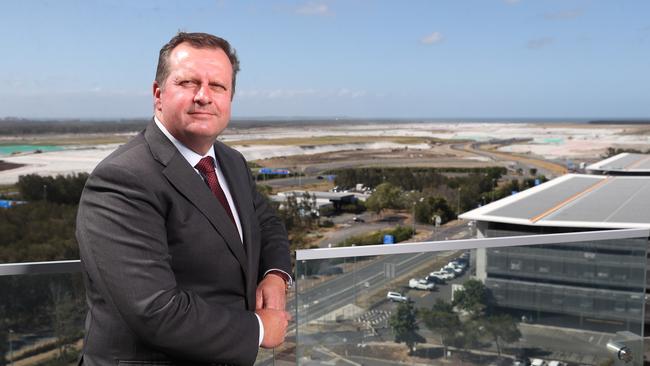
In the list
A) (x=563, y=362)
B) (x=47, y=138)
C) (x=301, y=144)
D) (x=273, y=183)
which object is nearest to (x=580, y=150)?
(x=301, y=144)

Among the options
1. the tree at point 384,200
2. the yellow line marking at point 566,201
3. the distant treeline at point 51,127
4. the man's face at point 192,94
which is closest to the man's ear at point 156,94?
the man's face at point 192,94

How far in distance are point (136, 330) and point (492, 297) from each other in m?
1.95

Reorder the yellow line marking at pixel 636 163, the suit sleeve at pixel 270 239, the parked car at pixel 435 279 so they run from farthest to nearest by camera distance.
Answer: the yellow line marking at pixel 636 163 → the parked car at pixel 435 279 → the suit sleeve at pixel 270 239

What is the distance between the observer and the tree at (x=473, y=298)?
2.51 m

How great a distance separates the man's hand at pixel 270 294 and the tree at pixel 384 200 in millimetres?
39547

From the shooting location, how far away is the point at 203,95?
1.03 m

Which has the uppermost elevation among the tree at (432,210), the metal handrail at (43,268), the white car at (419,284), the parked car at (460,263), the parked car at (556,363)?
the metal handrail at (43,268)

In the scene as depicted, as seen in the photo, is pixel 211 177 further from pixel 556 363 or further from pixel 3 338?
pixel 556 363

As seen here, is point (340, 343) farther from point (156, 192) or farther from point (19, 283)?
point (156, 192)

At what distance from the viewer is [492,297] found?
2.56m

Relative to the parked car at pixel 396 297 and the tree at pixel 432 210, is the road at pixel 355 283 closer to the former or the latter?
the parked car at pixel 396 297

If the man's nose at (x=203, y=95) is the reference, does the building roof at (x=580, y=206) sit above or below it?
below

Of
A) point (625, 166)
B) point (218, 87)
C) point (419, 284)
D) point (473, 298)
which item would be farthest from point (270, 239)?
point (625, 166)

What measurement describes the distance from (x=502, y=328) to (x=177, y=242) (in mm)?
1970
